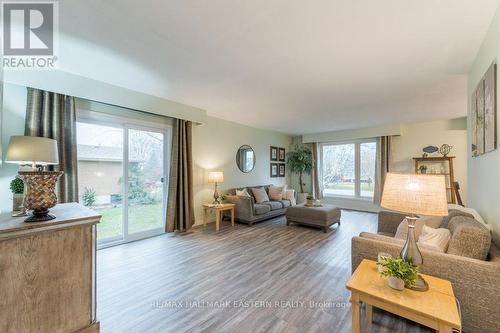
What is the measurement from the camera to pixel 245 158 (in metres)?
5.75

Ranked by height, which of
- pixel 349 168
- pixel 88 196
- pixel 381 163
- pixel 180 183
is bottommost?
pixel 88 196

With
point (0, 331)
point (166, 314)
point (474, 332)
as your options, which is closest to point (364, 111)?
point (474, 332)

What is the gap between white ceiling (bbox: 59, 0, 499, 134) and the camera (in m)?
1.60

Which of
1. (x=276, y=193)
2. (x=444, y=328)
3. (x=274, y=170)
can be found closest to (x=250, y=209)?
(x=276, y=193)

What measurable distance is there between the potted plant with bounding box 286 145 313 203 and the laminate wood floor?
3.27 metres

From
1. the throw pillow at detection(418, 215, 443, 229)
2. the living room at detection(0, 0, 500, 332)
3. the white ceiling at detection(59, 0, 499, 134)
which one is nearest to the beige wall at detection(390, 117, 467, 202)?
the living room at detection(0, 0, 500, 332)

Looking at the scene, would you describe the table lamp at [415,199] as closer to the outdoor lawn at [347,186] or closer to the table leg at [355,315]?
the table leg at [355,315]

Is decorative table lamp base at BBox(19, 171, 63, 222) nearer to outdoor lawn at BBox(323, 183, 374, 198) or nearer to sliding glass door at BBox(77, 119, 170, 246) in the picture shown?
sliding glass door at BBox(77, 119, 170, 246)

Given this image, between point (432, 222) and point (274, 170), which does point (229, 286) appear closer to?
point (432, 222)

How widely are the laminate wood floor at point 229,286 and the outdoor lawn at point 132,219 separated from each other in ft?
0.95

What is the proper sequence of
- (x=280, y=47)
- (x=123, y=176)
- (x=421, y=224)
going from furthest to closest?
(x=123, y=176)
(x=421, y=224)
(x=280, y=47)

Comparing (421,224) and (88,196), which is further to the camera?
(88,196)

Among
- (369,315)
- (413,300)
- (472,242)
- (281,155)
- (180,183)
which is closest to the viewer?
(413,300)

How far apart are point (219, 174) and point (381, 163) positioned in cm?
445
